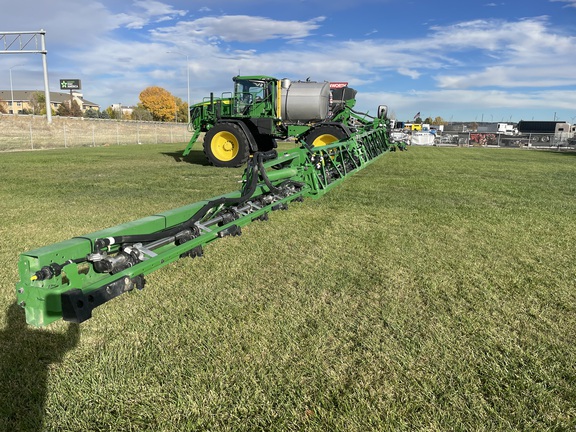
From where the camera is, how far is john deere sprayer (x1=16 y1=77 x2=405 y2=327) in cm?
224

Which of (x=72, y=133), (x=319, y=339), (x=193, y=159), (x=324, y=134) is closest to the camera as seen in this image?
(x=319, y=339)

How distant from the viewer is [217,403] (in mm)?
2072

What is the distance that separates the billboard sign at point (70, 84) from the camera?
2564 inches

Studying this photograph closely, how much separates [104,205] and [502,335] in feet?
20.1

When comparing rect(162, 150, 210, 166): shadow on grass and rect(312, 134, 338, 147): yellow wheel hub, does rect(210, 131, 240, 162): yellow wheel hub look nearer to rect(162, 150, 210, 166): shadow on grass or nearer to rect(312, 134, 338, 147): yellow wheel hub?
rect(162, 150, 210, 166): shadow on grass

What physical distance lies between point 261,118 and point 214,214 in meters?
7.94

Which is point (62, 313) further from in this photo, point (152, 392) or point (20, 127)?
point (20, 127)

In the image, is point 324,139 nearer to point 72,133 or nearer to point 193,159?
point 193,159

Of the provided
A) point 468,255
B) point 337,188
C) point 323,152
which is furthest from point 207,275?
point 337,188

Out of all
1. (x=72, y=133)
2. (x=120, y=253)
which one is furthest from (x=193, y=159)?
(x=72, y=133)

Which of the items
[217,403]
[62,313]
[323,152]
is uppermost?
[323,152]

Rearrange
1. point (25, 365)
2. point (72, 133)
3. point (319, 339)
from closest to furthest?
point (25, 365) → point (319, 339) → point (72, 133)

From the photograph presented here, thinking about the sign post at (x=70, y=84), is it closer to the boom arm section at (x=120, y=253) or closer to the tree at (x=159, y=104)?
the tree at (x=159, y=104)

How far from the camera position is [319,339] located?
265cm
